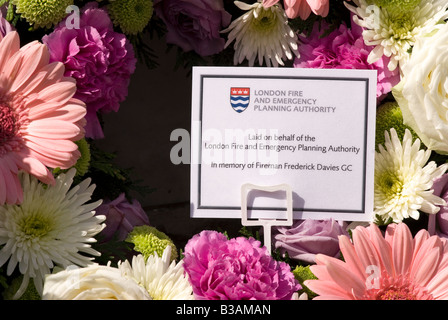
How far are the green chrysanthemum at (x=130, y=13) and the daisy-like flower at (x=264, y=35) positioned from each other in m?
0.15

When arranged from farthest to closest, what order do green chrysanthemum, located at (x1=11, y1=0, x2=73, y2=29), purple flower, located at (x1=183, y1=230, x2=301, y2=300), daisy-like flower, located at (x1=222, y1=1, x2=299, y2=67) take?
daisy-like flower, located at (x1=222, y1=1, x2=299, y2=67), green chrysanthemum, located at (x1=11, y1=0, x2=73, y2=29), purple flower, located at (x1=183, y1=230, x2=301, y2=300)

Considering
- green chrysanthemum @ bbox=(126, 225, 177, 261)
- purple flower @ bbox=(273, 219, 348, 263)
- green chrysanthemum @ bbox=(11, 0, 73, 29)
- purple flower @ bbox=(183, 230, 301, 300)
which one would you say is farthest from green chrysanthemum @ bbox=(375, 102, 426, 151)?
green chrysanthemum @ bbox=(11, 0, 73, 29)

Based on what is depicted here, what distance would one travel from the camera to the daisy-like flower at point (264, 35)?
1052 mm

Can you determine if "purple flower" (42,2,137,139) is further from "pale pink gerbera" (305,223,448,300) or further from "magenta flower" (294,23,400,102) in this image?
"pale pink gerbera" (305,223,448,300)

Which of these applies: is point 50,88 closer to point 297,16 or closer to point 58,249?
point 58,249

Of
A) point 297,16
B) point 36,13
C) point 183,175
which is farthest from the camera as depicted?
point 183,175

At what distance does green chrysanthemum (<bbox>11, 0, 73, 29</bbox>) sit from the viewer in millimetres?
924

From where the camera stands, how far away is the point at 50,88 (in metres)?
0.86

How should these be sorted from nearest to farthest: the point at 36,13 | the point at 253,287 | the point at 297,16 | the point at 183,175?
the point at 253,287 < the point at 36,13 < the point at 297,16 < the point at 183,175

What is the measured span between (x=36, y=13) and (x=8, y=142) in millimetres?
222

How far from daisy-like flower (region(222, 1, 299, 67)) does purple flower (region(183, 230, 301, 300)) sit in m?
0.37

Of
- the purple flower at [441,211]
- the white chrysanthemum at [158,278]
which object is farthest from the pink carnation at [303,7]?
the white chrysanthemum at [158,278]

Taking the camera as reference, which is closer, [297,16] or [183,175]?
[297,16]

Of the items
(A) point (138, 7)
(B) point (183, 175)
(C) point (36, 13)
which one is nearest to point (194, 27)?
(A) point (138, 7)
